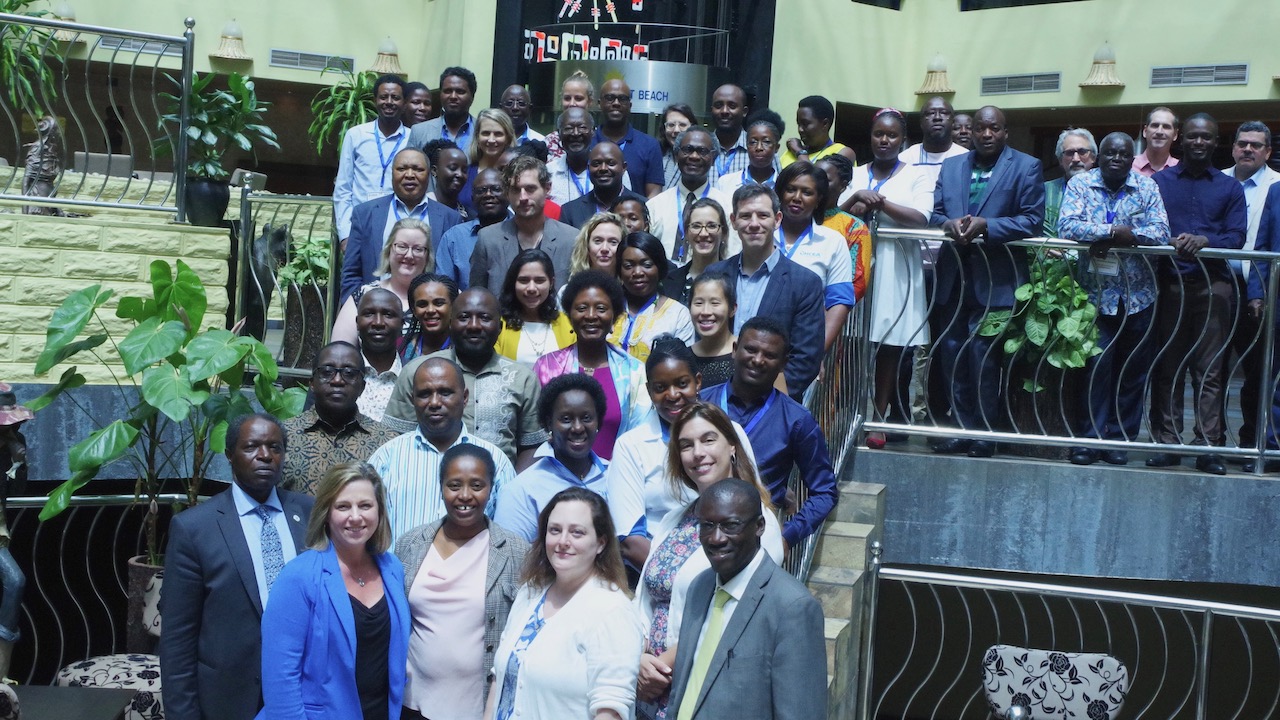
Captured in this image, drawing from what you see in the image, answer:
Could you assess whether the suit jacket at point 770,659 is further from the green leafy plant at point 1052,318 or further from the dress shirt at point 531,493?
the green leafy plant at point 1052,318

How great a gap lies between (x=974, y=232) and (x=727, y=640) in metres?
3.62

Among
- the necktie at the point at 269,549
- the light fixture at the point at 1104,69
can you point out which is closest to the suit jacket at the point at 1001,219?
the necktie at the point at 269,549

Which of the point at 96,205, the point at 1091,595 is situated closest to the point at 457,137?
the point at 96,205

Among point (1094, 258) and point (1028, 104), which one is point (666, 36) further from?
point (1094, 258)

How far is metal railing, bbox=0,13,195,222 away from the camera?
7652mm

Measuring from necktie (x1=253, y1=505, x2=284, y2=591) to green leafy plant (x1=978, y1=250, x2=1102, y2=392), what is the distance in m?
3.81

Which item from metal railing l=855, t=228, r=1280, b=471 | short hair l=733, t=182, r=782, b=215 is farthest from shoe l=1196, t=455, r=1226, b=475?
short hair l=733, t=182, r=782, b=215

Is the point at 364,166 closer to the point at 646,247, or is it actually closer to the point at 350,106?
the point at 646,247

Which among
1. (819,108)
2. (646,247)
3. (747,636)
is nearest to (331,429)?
(646,247)

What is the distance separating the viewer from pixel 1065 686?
24.8ft

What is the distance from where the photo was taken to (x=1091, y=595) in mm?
6090

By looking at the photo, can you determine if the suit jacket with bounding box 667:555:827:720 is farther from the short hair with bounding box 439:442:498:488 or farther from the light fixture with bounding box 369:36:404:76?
the light fixture with bounding box 369:36:404:76

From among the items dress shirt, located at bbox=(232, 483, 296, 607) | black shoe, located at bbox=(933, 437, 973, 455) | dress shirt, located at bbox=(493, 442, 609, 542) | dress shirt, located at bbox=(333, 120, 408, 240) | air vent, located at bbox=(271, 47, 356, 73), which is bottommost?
dress shirt, located at bbox=(232, 483, 296, 607)

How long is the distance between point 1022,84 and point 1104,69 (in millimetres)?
976
